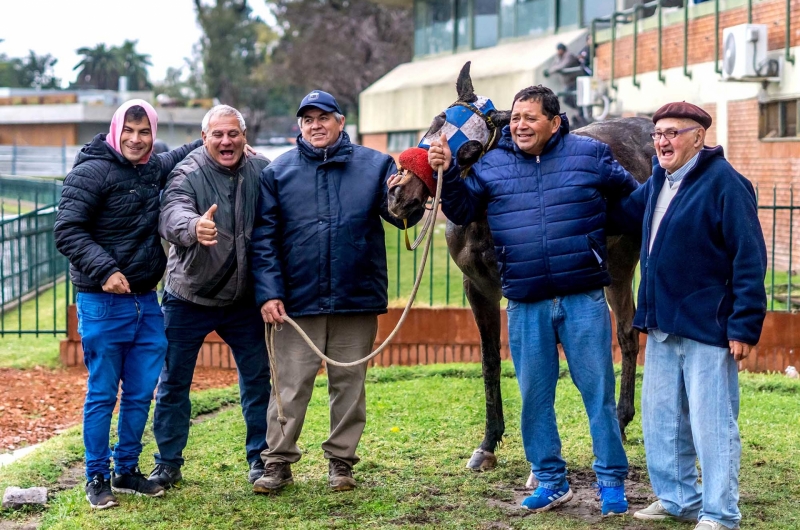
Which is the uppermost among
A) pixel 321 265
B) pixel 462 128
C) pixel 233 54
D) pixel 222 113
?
pixel 233 54

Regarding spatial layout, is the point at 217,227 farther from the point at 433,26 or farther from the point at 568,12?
the point at 433,26

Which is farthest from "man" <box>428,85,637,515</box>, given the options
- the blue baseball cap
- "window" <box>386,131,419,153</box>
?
"window" <box>386,131,419,153</box>

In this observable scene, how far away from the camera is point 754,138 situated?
1510 cm

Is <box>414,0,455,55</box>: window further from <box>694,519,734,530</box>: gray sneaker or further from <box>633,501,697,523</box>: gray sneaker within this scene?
<box>694,519,734,530</box>: gray sneaker

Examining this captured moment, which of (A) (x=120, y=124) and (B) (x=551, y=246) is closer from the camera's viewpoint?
(B) (x=551, y=246)

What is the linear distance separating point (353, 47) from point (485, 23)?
17850 millimetres

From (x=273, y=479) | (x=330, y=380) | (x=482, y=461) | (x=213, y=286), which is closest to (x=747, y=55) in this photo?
(x=482, y=461)

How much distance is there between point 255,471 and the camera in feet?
18.2

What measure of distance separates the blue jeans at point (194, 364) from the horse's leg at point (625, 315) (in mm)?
2362

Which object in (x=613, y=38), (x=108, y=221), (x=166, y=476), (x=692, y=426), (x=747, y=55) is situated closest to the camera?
(x=692, y=426)

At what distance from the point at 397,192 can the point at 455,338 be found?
480 cm

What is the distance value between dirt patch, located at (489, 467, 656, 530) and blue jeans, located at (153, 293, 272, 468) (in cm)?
140

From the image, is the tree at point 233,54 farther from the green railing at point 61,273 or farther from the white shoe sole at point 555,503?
the white shoe sole at point 555,503

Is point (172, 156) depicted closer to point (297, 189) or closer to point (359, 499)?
point (297, 189)
